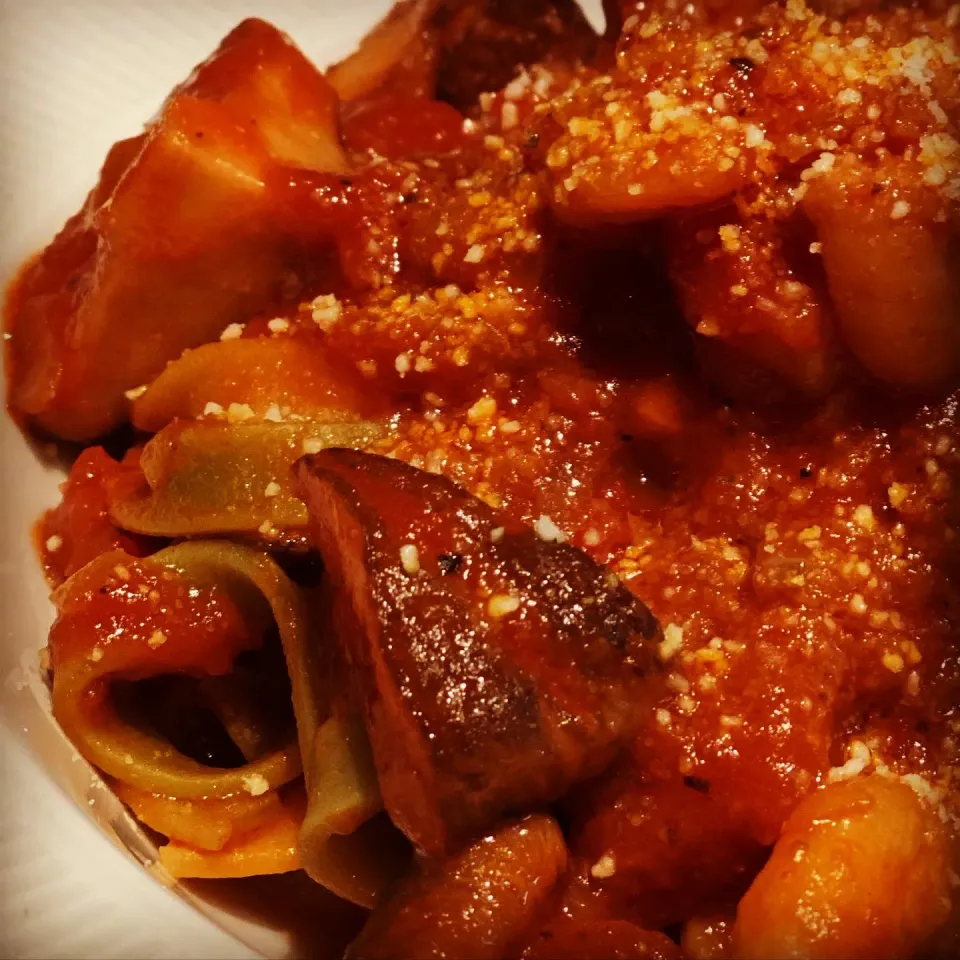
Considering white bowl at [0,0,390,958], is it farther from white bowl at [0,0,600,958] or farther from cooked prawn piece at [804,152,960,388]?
cooked prawn piece at [804,152,960,388]

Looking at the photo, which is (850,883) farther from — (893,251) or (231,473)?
(231,473)

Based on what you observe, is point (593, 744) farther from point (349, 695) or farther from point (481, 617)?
point (349, 695)

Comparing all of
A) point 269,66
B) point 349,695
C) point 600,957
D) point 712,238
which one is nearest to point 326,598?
point 349,695

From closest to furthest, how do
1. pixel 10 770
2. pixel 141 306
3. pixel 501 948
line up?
pixel 501 948
pixel 10 770
pixel 141 306

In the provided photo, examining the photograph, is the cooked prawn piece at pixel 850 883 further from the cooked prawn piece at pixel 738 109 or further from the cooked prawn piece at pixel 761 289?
the cooked prawn piece at pixel 738 109

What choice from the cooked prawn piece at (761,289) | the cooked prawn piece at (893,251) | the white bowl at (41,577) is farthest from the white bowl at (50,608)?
the cooked prawn piece at (893,251)

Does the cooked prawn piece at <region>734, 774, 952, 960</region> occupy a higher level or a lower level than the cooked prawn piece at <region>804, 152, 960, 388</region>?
lower

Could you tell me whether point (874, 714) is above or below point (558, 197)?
below

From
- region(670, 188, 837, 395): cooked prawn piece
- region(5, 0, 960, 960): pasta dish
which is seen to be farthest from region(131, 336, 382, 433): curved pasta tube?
region(670, 188, 837, 395): cooked prawn piece
